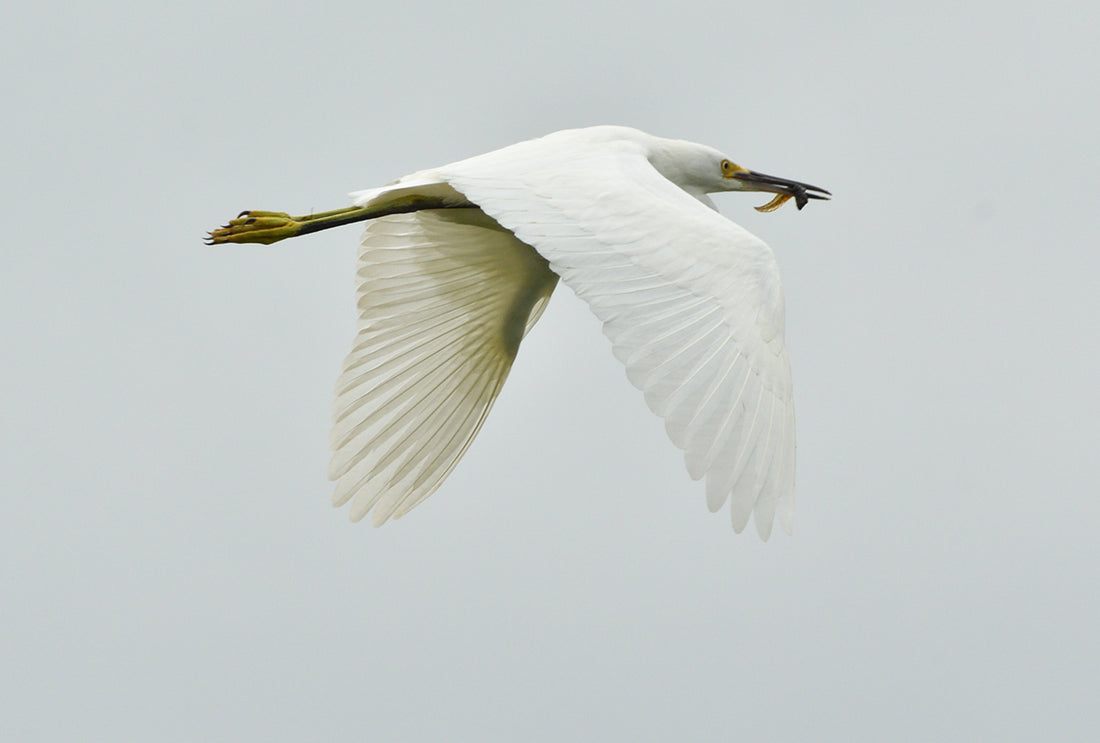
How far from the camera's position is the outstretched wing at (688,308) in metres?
7.75

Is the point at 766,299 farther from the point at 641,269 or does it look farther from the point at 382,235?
the point at 382,235

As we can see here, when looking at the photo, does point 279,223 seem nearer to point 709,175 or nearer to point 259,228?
point 259,228

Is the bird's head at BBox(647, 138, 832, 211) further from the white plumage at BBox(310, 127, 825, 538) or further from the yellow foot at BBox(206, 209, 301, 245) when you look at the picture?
the yellow foot at BBox(206, 209, 301, 245)

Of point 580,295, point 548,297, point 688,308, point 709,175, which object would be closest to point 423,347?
point 548,297

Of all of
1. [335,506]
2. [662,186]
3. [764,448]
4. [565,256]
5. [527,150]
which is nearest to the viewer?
[764,448]

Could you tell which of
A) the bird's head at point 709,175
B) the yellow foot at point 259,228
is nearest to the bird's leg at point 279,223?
the yellow foot at point 259,228

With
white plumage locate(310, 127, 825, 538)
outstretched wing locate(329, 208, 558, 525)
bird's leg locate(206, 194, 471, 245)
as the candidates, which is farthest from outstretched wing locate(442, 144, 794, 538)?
outstretched wing locate(329, 208, 558, 525)

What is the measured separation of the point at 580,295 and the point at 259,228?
3.54 m

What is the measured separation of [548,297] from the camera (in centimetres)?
1200

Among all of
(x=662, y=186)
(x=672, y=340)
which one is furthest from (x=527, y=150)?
(x=672, y=340)

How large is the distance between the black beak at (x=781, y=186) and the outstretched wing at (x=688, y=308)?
3.04m

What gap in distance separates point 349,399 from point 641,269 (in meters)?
3.66

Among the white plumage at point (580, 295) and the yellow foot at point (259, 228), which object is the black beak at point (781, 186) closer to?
the white plumage at point (580, 295)

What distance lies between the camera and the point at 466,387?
11641 mm
